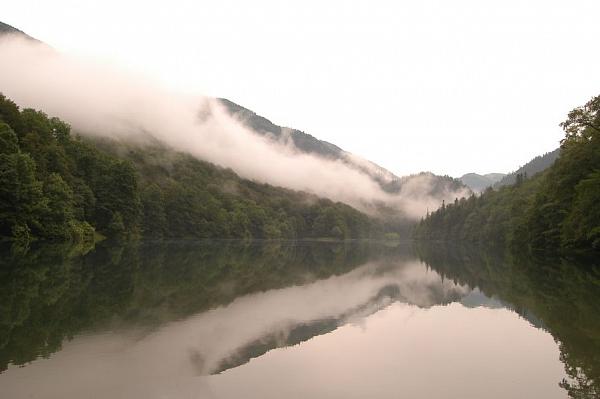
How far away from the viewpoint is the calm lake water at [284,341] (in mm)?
11125

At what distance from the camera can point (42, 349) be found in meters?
13.2

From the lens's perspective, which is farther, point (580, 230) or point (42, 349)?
point (580, 230)

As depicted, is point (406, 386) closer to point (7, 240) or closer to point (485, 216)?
point (7, 240)

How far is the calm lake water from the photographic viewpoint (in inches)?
438

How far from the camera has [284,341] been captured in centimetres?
1603

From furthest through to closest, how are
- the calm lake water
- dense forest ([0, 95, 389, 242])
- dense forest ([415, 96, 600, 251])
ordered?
dense forest ([0, 95, 389, 242]) < dense forest ([415, 96, 600, 251]) < the calm lake water

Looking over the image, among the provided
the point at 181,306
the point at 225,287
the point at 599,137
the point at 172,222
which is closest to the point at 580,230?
the point at 599,137

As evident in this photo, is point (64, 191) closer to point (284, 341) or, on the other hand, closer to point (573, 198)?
point (284, 341)

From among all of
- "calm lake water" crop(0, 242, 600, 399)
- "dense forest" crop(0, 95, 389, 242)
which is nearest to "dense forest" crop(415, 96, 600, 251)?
"calm lake water" crop(0, 242, 600, 399)

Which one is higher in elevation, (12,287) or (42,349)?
(42,349)

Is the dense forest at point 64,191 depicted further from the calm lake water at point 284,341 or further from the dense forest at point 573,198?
the dense forest at point 573,198

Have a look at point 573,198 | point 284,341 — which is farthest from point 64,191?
point 573,198

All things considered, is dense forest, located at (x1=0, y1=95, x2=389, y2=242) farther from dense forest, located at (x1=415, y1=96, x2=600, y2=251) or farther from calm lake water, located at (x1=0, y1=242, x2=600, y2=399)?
dense forest, located at (x1=415, y1=96, x2=600, y2=251)

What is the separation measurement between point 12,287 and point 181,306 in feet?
28.2
